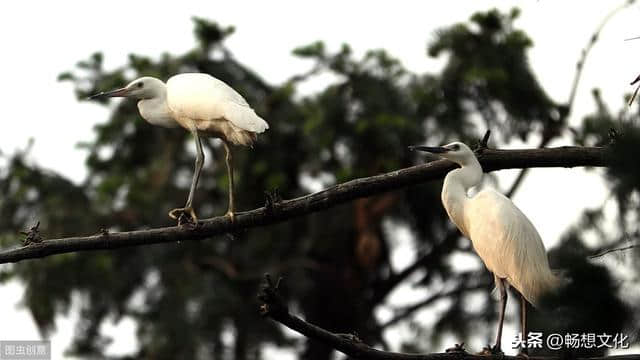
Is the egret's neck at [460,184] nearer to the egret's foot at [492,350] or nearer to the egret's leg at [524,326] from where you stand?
the egret's leg at [524,326]

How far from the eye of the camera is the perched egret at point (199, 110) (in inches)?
176

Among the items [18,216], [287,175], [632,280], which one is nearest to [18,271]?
[18,216]

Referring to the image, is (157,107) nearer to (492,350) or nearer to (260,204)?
(492,350)

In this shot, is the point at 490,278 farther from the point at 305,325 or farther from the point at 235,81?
the point at 305,325

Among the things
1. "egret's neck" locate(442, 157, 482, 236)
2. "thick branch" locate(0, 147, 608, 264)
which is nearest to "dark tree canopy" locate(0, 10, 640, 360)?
"egret's neck" locate(442, 157, 482, 236)

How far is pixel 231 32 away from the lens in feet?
33.9

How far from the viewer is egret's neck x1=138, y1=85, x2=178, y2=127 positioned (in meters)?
4.92

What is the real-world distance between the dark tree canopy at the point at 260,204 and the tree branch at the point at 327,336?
6.85m

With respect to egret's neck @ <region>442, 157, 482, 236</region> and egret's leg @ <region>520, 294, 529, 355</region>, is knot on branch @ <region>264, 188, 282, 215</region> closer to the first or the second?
egret's leg @ <region>520, 294, 529, 355</region>

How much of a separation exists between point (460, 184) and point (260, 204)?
6.48m

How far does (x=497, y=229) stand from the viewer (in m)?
4.91

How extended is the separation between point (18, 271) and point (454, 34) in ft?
17.1

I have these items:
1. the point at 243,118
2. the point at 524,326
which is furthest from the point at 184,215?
the point at 524,326

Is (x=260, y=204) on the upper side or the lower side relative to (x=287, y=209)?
upper
